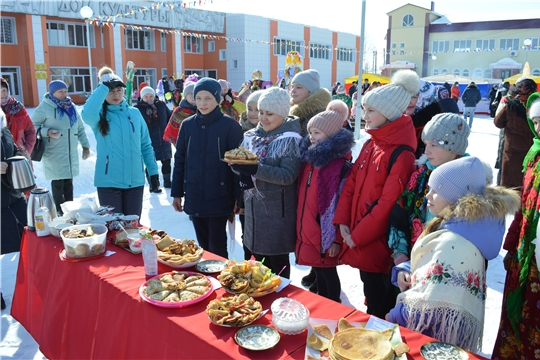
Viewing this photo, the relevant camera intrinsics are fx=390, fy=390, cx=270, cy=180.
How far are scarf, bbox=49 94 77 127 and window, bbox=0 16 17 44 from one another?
21334 mm

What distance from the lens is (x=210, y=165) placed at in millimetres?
3410

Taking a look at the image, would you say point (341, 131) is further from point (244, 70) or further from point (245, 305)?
point (244, 70)

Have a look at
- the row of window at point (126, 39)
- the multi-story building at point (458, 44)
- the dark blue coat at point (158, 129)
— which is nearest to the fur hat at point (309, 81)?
the dark blue coat at point (158, 129)

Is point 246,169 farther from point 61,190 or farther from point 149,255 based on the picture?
point 61,190

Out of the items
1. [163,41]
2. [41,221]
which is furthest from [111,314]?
[163,41]

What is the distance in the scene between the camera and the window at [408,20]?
1425 inches

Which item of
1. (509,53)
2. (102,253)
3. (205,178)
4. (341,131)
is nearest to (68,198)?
(205,178)

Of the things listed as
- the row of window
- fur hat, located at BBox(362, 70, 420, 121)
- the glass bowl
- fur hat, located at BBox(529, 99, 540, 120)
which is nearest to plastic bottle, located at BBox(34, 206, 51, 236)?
the glass bowl

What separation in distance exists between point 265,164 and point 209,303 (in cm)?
135

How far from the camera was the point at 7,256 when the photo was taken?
4.38 m

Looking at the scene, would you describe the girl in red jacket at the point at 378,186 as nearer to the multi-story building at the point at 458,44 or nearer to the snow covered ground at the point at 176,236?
the snow covered ground at the point at 176,236

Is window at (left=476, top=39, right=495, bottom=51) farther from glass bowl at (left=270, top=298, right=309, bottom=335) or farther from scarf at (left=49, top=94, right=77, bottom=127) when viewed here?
glass bowl at (left=270, top=298, right=309, bottom=335)

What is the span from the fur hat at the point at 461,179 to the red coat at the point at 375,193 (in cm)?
59

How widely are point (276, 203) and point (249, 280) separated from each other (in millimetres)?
1093
